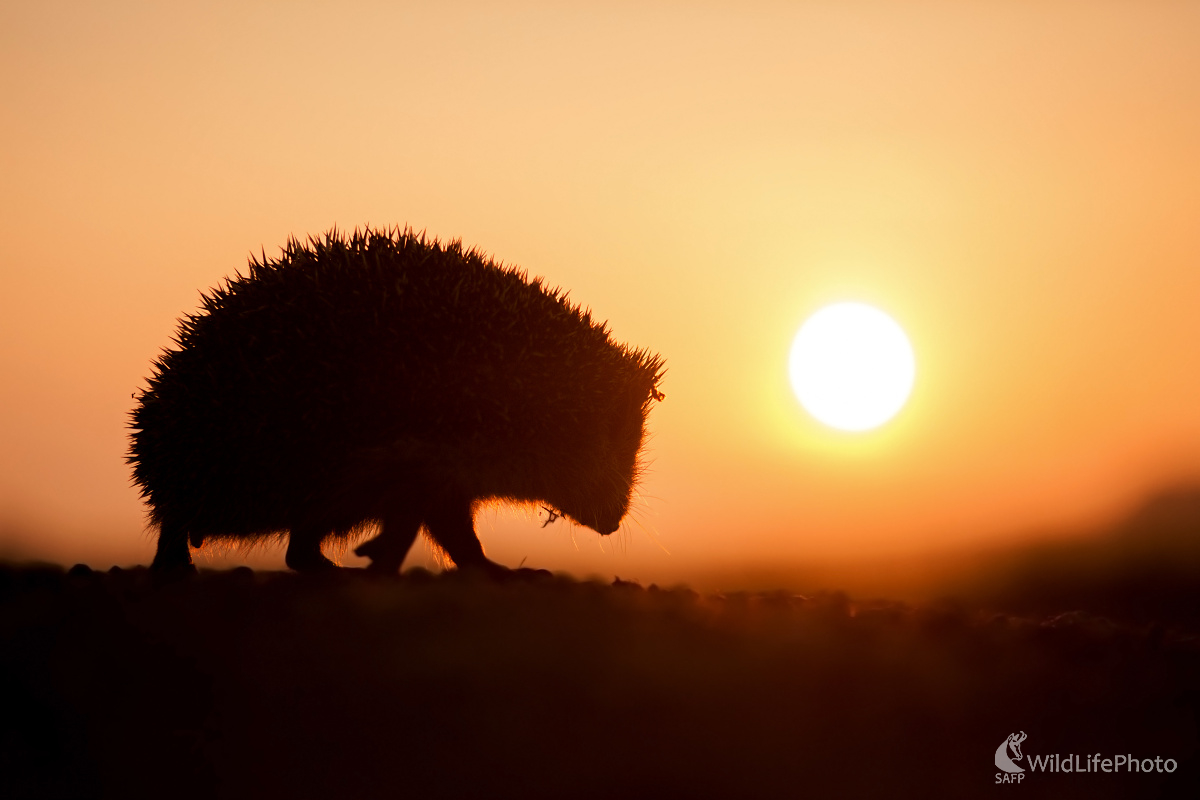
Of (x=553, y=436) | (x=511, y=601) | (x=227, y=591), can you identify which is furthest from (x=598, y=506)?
(x=227, y=591)

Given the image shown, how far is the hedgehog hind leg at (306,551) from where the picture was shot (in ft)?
28.8

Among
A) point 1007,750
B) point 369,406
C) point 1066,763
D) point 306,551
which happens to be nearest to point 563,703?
point 1007,750

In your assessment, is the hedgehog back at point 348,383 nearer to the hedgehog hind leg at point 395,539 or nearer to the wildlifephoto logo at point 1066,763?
the hedgehog hind leg at point 395,539

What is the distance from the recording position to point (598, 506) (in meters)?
9.39

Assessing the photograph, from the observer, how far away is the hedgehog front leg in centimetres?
862

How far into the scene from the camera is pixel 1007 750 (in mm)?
5297

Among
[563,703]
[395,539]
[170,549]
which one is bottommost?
[563,703]

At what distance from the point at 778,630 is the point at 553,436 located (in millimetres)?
3096

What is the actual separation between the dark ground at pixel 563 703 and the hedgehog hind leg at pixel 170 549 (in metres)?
2.54

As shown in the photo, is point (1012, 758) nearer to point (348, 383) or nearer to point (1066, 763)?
point (1066, 763)

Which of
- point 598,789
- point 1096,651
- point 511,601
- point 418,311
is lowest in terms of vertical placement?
point 598,789

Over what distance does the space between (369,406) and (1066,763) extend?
535 centimetres

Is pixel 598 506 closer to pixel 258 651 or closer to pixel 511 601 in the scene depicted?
pixel 511 601

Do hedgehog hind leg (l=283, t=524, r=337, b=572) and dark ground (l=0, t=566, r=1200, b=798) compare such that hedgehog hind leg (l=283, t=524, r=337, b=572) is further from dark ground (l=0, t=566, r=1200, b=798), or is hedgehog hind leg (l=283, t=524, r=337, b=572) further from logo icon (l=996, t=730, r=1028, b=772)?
logo icon (l=996, t=730, r=1028, b=772)
